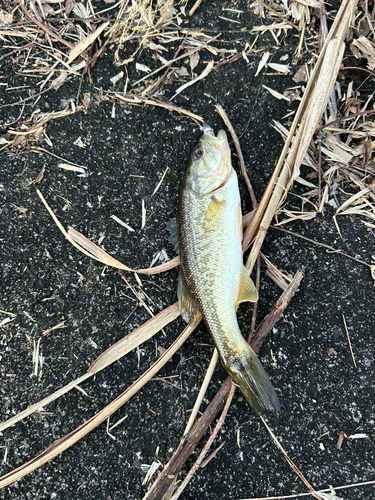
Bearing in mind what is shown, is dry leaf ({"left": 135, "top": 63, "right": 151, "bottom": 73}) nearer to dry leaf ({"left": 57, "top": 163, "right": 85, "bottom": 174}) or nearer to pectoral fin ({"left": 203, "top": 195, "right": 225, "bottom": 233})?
dry leaf ({"left": 57, "top": 163, "right": 85, "bottom": 174})

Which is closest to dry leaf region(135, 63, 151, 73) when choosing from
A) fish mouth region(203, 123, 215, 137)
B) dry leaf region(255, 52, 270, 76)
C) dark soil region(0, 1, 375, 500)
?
dark soil region(0, 1, 375, 500)

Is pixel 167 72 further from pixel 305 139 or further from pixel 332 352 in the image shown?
pixel 332 352

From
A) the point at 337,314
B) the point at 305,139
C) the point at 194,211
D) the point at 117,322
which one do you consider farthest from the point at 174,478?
the point at 305,139

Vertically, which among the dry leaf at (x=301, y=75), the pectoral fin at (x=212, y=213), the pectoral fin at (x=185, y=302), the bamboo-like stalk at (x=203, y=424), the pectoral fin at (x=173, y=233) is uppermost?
the dry leaf at (x=301, y=75)

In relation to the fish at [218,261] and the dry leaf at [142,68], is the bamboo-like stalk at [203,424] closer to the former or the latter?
the fish at [218,261]

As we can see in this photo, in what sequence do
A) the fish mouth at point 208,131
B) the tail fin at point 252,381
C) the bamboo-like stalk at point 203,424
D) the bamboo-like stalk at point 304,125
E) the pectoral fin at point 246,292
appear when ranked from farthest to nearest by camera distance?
the fish mouth at point 208,131
the bamboo-like stalk at point 304,125
the pectoral fin at point 246,292
the bamboo-like stalk at point 203,424
the tail fin at point 252,381

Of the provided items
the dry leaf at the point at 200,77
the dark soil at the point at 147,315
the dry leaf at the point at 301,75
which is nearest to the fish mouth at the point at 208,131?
the dark soil at the point at 147,315
